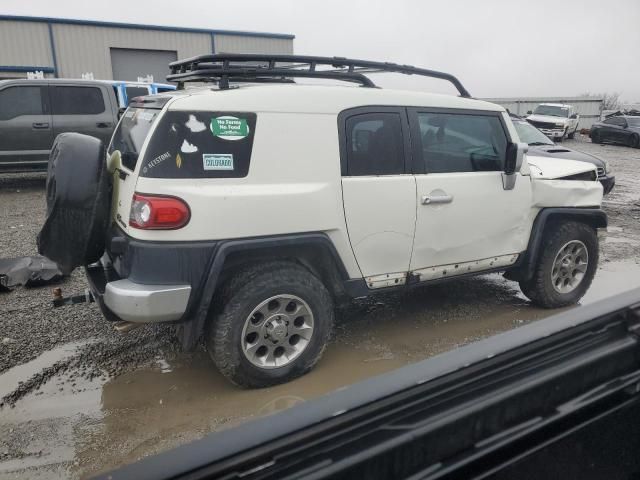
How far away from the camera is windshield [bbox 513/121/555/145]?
970cm

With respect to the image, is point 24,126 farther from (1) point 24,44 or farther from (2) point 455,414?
(1) point 24,44

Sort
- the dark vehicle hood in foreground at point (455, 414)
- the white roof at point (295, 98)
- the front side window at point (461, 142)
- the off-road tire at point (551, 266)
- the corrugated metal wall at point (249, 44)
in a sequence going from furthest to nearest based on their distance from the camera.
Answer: the corrugated metal wall at point (249, 44) → the off-road tire at point (551, 266) → the front side window at point (461, 142) → the white roof at point (295, 98) → the dark vehicle hood in foreground at point (455, 414)

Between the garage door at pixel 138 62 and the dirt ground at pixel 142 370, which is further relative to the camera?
the garage door at pixel 138 62

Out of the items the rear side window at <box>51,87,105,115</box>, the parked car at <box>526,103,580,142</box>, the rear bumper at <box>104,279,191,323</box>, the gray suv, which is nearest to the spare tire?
the rear bumper at <box>104,279,191,323</box>

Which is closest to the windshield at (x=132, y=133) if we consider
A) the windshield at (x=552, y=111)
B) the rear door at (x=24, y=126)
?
the rear door at (x=24, y=126)

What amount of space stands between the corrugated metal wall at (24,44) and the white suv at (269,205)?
19.3 metres

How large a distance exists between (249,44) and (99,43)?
6.62 metres

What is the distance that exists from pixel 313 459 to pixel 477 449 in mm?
524

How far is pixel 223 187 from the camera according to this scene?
2.83 metres

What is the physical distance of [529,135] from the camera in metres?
9.91

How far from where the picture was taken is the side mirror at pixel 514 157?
389 cm

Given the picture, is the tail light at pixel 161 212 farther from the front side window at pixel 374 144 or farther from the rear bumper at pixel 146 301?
the front side window at pixel 374 144

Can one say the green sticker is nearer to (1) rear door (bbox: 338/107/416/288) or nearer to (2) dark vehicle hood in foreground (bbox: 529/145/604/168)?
(1) rear door (bbox: 338/107/416/288)

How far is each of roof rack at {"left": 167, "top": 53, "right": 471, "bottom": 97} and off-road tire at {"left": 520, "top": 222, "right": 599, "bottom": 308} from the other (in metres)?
1.67
